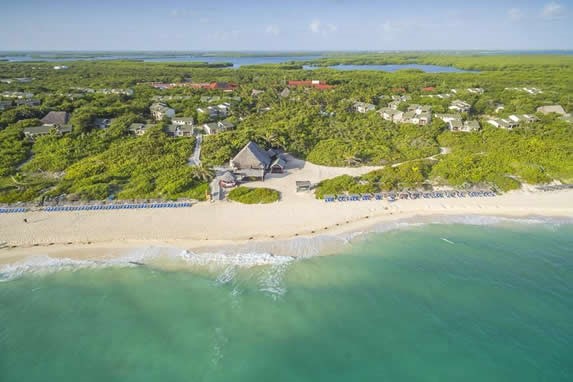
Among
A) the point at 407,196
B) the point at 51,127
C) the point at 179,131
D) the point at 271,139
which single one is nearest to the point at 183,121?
the point at 179,131

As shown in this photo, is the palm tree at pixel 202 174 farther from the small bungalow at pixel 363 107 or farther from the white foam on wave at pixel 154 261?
the small bungalow at pixel 363 107

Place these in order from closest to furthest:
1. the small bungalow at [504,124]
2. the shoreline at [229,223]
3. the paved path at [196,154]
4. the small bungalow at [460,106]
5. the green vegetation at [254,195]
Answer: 1. the shoreline at [229,223]
2. the green vegetation at [254,195]
3. the paved path at [196,154]
4. the small bungalow at [504,124]
5. the small bungalow at [460,106]

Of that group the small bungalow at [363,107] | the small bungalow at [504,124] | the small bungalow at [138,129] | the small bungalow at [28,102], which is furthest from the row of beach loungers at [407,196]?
the small bungalow at [28,102]

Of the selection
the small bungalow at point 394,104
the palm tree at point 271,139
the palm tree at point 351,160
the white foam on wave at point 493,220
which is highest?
the small bungalow at point 394,104

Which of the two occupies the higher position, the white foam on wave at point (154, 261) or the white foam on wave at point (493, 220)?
the white foam on wave at point (493, 220)

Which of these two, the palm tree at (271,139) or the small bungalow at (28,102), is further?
the small bungalow at (28,102)

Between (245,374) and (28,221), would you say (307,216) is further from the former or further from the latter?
(28,221)

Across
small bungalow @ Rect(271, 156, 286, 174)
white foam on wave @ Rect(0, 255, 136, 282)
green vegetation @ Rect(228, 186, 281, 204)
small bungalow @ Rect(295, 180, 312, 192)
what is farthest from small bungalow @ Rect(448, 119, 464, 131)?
white foam on wave @ Rect(0, 255, 136, 282)

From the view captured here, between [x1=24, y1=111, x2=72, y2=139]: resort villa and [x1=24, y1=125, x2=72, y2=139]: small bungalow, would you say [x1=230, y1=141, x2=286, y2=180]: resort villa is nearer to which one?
[x1=24, y1=125, x2=72, y2=139]: small bungalow
